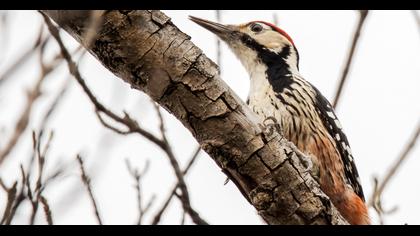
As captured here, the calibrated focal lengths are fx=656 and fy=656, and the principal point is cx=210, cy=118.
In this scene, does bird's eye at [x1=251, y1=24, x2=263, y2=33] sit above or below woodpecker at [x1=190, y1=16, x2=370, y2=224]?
above

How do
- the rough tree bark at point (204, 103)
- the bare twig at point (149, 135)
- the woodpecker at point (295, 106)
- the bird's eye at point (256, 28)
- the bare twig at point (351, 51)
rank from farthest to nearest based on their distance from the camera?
1. the bird's eye at point (256, 28)
2. the woodpecker at point (295, 106)
3. the bare twig at point (351, 51)
4. the bare twig at point (149, 135)
5. the rough tree bark at point (204, 103)

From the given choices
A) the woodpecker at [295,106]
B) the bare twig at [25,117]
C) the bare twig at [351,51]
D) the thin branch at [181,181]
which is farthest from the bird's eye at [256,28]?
the bare twig at [25,117]

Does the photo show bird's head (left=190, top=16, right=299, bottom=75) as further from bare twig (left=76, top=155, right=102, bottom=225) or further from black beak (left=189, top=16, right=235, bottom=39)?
bare twig (left=76, top=155, right=102, bottom=225)

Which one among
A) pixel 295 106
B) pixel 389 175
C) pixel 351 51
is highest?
pixel 295 106

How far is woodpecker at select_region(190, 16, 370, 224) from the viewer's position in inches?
184

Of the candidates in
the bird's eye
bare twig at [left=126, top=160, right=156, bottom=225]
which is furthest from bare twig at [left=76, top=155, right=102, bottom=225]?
the bird's eye

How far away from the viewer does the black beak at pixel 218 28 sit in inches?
208

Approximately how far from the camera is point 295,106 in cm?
490

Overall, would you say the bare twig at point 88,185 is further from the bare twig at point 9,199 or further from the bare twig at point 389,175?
the bare twig at point 389,175

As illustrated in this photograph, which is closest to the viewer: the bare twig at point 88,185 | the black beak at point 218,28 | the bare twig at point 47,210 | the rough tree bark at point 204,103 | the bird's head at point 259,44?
the rough tree bark at point 204,103

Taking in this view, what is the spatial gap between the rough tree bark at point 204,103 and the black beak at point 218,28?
7.99ft

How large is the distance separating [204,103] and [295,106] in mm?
2176

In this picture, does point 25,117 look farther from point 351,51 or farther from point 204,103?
point 351,51

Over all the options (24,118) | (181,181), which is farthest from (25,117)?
(181,181)
